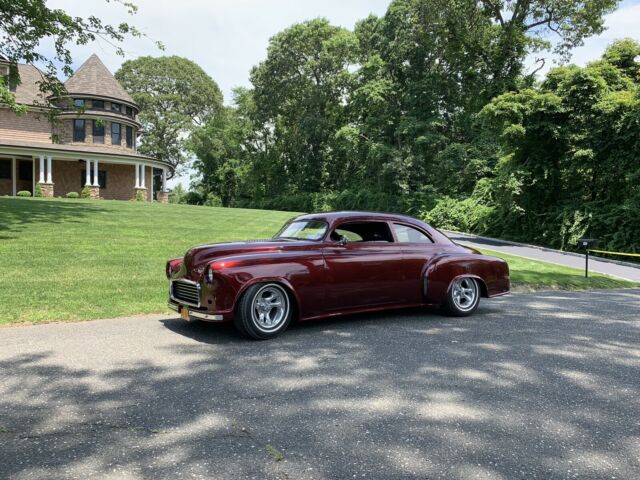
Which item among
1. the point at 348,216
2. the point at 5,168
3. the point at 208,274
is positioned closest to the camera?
the point at 208,274

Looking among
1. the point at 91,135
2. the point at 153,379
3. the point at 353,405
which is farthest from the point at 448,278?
the point at 91,135

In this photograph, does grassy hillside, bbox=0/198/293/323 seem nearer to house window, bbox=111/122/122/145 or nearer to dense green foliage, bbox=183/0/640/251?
dense green foliage, bbox=183/0/640/251

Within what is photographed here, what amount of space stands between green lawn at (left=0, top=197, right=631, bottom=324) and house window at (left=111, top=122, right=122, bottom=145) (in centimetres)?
1908

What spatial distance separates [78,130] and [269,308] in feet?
120

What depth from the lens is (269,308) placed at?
6000 millimetres

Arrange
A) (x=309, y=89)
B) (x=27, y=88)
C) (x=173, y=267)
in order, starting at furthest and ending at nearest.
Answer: (x=309, y=89) < (x=27, y=88) < (x=173, y=267)

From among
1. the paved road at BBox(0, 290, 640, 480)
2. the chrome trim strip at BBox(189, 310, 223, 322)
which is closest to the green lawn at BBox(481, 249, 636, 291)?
the paved road at BBox(0, 290, 640, 480)

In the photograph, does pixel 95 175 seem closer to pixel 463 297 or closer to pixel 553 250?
pixel 553 250

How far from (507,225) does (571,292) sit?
47.9ft

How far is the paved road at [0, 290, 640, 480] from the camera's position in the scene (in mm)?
3014

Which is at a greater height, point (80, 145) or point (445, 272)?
point (80, 145)

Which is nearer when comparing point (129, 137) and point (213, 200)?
point (129, 137)

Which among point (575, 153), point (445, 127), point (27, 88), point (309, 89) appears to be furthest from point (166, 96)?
point (575, 153)

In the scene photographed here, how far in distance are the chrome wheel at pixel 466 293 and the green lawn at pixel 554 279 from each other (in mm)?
4120
